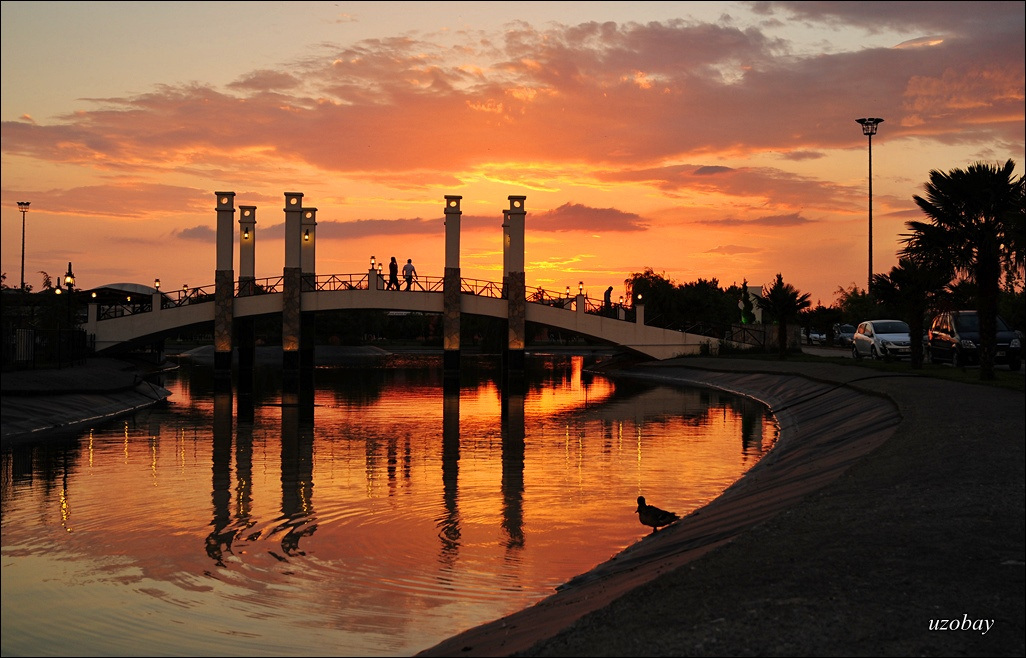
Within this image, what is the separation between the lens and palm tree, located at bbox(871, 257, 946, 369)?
3447 centimetres

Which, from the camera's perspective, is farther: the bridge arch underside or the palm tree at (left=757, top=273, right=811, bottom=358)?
the bridge arch underside

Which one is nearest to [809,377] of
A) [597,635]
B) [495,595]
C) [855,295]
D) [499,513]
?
[499,513]

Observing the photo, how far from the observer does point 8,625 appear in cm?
1065

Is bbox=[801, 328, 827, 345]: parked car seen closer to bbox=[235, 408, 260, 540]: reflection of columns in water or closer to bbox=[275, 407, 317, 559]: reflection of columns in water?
bbox=[275, 407, 317, 559]: reflection of columns in water

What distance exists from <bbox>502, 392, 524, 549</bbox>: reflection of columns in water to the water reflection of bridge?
23543 millimetres

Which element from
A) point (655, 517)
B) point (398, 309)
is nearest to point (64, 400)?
point (655, 517)

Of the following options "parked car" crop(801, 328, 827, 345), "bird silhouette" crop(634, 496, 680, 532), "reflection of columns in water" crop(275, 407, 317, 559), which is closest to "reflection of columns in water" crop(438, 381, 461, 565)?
"reflection of columns in water" crop(275, 407, 317, 559)

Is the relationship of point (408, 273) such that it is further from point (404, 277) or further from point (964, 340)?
point (964, 340)

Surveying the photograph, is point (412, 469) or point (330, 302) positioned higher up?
point (330, 302)

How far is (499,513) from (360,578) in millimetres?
4857

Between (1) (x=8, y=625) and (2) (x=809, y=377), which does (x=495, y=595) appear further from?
(2) (x=809, y=377)

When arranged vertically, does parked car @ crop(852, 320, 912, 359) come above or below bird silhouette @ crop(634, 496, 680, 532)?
above

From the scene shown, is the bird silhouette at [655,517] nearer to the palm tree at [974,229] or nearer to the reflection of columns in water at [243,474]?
the reflection of columns in water at [243,474]

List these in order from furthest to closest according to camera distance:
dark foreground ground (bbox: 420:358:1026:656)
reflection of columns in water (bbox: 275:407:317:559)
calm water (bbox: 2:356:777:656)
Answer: reflection of columns in water (bbox: 275:407:317:559) < calm water (bbox: 2:356:777:656) < dark foreground ground (bbox: 420:358:1026:656)
